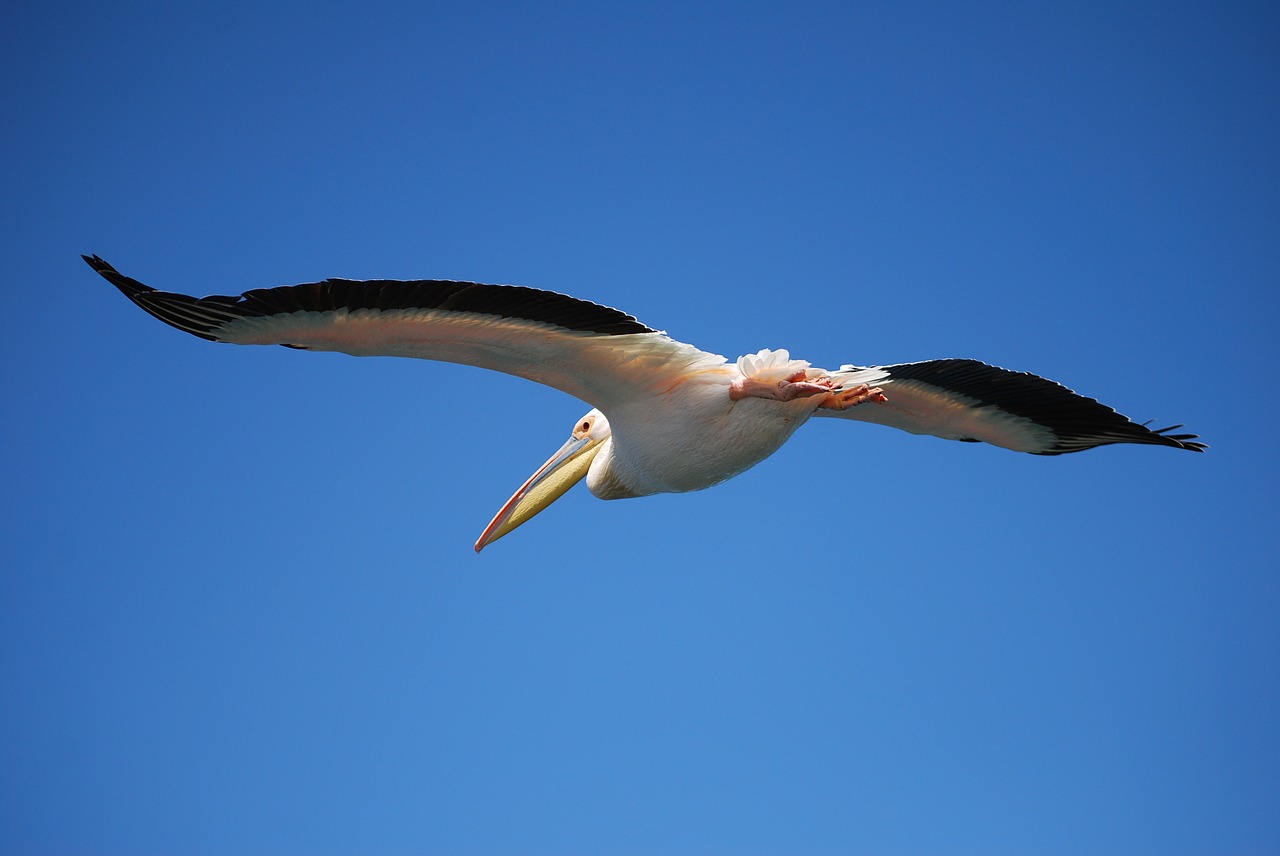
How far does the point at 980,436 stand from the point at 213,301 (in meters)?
5.51

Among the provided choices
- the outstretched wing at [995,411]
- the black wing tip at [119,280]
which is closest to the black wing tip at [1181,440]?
the outstretched wing at [995,411]

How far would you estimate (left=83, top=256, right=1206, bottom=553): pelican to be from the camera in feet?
21.1

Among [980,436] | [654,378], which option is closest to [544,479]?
[654,378]

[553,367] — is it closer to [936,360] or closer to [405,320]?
[405,320]

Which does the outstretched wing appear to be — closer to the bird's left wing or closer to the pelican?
the pelican

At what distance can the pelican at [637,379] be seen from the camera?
642 cm

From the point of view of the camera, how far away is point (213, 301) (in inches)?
245

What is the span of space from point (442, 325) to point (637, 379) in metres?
1.51

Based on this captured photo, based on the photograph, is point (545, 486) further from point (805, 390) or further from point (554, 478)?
point (805, 390)

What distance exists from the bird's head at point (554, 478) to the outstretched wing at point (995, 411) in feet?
7.28

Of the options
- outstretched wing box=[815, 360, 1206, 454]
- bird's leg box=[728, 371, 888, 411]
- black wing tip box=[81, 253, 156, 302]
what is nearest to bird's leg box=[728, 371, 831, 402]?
bird's leg box=[728, 371, 888, 411]

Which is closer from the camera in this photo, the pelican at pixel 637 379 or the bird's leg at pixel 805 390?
the pelican at pixel 637 379

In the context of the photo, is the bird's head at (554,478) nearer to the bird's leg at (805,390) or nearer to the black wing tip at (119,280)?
the bird's leg at (805,390)

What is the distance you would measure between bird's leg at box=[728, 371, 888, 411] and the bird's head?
2.29 m
